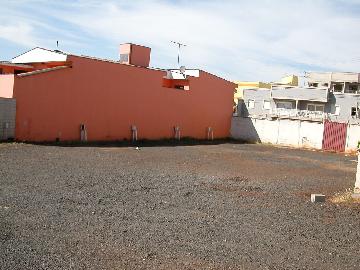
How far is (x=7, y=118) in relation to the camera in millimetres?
20266

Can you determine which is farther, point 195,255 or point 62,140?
point 62,140

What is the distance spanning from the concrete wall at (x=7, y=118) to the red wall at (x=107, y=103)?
38 cm

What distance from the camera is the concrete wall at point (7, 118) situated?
65.7 feet

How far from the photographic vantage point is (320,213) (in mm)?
10133

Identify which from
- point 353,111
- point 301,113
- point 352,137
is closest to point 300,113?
point 301,113

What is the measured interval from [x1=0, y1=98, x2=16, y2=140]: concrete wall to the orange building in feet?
1.19

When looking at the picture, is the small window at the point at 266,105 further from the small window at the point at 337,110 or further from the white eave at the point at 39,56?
the white eave at the point at 39,56

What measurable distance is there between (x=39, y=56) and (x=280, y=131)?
21182mm

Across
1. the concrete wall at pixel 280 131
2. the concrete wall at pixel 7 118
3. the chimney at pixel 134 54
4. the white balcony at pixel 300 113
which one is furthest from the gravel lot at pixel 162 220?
the white balcony at pixel 300 113

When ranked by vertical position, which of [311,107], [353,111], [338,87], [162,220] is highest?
[338,87]

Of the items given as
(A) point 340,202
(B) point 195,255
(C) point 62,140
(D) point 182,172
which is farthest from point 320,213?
(C) point 62,140

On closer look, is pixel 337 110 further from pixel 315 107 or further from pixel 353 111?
pixel 315 107

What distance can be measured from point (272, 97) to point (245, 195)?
3628cm

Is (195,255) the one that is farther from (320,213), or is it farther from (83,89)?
(83,89)
